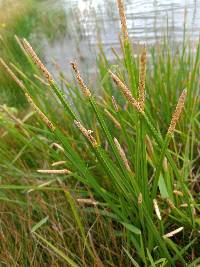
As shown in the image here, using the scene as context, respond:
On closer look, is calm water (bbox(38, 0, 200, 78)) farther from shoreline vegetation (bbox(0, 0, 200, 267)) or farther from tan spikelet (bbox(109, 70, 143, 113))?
tan spikelet (bbox(109, 70, 143, 113))

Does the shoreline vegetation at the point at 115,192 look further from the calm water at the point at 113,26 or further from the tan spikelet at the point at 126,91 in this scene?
the calm water at the point at 113,26

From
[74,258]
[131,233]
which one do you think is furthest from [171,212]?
[74,258]

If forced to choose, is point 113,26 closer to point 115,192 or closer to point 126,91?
point 115,192

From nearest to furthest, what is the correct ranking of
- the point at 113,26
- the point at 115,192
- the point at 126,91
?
the point at 126,91 < the point at 115,192 < the point at 113,26

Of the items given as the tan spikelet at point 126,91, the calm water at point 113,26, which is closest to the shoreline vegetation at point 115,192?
the tan spikelet at point 126,91

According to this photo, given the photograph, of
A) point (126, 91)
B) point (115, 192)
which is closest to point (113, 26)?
point (115, 192)

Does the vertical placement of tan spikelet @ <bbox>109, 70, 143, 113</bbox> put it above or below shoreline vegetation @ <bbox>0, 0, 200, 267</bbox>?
above

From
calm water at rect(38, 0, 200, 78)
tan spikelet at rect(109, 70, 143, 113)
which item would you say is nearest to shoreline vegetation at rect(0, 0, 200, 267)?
tan spikelet at rect(109, 70, 143, 113)

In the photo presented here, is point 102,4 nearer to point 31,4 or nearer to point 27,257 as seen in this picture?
point 31,4
